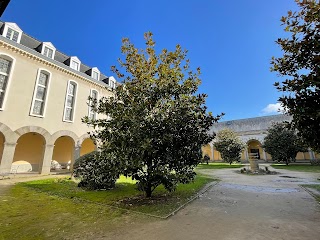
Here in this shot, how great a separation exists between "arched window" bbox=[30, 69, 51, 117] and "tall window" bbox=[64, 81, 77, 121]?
2.02 meters

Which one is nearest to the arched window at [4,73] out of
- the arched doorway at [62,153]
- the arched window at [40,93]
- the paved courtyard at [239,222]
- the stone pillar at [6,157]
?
the arched window at [40,93]

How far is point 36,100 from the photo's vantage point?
16109 mm

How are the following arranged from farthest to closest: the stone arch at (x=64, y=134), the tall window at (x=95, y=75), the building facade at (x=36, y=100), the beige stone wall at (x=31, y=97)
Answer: the tall window at (x=95, y=75)
the stone arch at (x=64, y=134)
the beige stone wall at (x=31, y=97)
the building facade at (x=36, y=100)

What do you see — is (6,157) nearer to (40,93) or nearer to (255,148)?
(40,93)

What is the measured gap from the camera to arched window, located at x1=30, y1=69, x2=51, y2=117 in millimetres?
15922

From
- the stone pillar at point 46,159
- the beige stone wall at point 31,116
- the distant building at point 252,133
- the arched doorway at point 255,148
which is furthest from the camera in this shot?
the arched doorway at point 255,148

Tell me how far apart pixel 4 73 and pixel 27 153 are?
772 centimetres

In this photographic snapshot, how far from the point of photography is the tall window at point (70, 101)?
1852 cm

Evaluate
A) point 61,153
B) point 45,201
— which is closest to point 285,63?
point 45,201

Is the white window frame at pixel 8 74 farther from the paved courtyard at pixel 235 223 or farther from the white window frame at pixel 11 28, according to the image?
the paved courtyard at pixel 235 223

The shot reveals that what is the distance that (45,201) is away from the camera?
7.29m

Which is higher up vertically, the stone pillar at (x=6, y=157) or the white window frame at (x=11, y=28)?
the white window frame at (x=11, y=28)

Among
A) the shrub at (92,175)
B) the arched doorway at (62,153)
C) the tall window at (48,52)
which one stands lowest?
the shrub at (92,175)

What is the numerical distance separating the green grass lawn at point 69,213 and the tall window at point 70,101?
1128 cm
